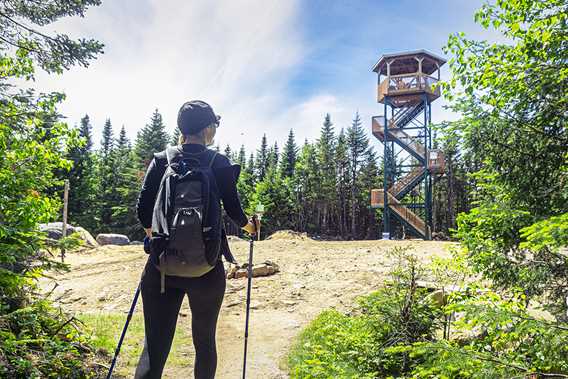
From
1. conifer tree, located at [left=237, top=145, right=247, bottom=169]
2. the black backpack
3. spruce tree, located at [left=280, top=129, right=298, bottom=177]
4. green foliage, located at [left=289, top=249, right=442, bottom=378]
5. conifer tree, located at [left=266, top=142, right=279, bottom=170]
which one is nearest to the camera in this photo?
the black backpack

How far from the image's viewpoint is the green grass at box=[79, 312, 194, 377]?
15.5 ft

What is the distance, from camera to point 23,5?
18.9 ft

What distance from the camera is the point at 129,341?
545cm

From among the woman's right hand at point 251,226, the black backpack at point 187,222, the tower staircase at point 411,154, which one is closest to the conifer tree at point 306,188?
the tower staircase at point 411,154

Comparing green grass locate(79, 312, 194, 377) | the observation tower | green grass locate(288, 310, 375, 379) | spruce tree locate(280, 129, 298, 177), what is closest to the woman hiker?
green grass locate(288, 310, 375, 379)

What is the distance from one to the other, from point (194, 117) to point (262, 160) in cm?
6054

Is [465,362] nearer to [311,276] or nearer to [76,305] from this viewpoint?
[311,276]

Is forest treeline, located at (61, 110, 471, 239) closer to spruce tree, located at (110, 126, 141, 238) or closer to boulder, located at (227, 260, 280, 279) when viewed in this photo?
spruce tree, located at (110, 126, 141, 238)

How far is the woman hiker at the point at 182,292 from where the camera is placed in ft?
7.25

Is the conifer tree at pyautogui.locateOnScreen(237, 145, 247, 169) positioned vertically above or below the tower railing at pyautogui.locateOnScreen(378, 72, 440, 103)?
above

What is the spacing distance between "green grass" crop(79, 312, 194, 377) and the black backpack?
116 inches

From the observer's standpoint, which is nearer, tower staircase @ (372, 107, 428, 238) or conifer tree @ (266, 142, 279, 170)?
tower staircase @ (372, 107, 428, 238)

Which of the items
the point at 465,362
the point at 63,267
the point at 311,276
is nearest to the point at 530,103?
the point at 465,362

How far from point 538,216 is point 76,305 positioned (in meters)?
9.50
